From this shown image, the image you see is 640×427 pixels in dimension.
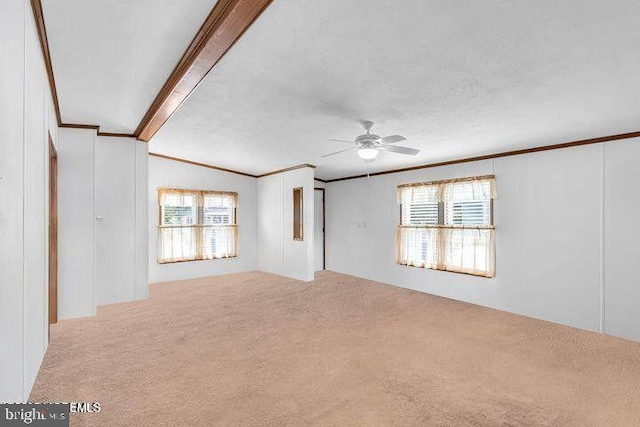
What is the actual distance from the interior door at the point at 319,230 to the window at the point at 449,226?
2.36 meters

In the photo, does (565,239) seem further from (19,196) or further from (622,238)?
(19,196)

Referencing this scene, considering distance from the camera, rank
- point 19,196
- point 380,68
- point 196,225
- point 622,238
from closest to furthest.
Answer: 1. point 19,196
2. point 380,68
3. point 622,238
4. point 196,225

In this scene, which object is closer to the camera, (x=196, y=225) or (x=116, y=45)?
(x=116, y=45)

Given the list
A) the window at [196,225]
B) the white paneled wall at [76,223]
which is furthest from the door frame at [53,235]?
the window at [196,225]

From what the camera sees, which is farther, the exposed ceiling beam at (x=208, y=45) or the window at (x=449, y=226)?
the window at (x=449, y=226)

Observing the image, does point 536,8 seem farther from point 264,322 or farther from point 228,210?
point 228,210

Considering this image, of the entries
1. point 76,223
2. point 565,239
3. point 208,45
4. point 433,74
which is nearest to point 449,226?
point 565,239

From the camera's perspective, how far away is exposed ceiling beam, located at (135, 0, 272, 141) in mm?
1873

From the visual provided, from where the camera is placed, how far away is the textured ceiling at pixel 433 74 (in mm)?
1859

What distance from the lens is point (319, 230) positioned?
26.1 ft

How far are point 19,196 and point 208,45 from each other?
1.48 m

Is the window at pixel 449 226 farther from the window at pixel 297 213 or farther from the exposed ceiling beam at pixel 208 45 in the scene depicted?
the exposed ceiling beam at pixel 208 45

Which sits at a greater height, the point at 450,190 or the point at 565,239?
the point at 450,190

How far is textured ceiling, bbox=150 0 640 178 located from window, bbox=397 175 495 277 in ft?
3.00
